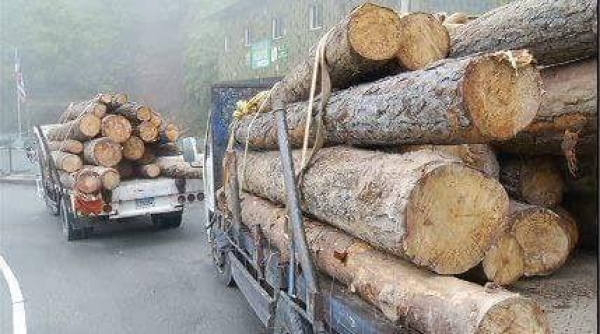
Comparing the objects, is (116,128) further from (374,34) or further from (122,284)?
(374,34)

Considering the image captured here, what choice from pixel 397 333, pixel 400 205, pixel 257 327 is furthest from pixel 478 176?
pixel 257 327

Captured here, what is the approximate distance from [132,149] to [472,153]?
8.48 metres

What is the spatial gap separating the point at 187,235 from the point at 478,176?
8.47 meters

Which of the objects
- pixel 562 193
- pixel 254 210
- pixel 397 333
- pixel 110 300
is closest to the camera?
pixel 397 333

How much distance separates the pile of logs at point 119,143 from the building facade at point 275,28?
44.2ft

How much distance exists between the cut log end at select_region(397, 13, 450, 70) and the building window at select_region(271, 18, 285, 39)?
27140 millimetres

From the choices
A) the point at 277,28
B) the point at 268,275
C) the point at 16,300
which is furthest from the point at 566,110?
the point at 277,28

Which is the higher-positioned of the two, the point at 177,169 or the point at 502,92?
the point at 502,92

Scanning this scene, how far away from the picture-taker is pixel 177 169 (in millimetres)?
10500

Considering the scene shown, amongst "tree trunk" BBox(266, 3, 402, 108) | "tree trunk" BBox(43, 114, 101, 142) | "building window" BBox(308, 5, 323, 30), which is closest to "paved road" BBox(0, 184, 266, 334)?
"tree trunk" BBox(43, 114, 101, 142)

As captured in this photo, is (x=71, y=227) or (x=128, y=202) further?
(x=71, y=227)

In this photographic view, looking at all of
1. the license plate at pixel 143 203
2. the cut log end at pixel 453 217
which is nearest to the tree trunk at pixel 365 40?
the cut log end at pixel 453 217

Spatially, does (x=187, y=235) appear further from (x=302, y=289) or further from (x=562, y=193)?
(x=562, y=193)

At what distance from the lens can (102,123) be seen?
10.8m
